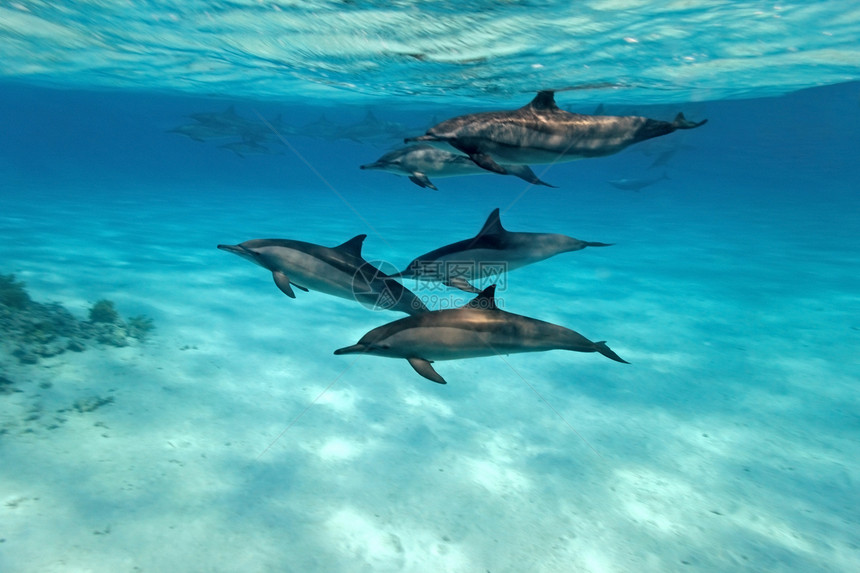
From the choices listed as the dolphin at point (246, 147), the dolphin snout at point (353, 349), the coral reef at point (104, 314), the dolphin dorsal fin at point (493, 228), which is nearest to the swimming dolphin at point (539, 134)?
the dolphin dorsal fin at point (493, 228)

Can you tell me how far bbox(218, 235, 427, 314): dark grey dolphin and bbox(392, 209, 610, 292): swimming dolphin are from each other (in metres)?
0.36

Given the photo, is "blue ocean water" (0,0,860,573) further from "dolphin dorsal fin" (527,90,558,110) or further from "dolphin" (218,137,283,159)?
"dolphin" (218,137,283,159)

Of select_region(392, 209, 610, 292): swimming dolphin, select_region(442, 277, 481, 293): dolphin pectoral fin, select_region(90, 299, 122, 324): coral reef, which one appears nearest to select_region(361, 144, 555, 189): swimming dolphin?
select_region(392, 209, 610, 292): swimming dolphin

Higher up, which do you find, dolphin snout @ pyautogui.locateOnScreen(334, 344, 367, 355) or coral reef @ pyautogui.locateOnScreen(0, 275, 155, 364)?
dolphin snout @ pyautogui.locateOnScreen(334, 344, 367, 355)

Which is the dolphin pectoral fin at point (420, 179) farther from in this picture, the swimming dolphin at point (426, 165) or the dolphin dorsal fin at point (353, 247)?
the dolphin dorsal fin at point (353, 247)

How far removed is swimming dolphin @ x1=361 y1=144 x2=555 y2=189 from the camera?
5855 millimetres

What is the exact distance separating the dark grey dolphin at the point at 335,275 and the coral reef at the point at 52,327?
11.4 feet

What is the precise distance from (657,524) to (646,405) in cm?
229

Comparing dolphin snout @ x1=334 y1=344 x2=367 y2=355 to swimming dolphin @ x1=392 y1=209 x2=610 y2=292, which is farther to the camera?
swimming dolphin @ x1=392 y1=209 x2=610 y2=292

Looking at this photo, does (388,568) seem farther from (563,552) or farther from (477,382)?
(477,382)

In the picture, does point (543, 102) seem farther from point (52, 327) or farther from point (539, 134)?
point (52, 327)

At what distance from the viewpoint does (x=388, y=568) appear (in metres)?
3.53

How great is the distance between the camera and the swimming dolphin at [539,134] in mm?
4594

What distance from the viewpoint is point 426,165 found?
6312 mm
